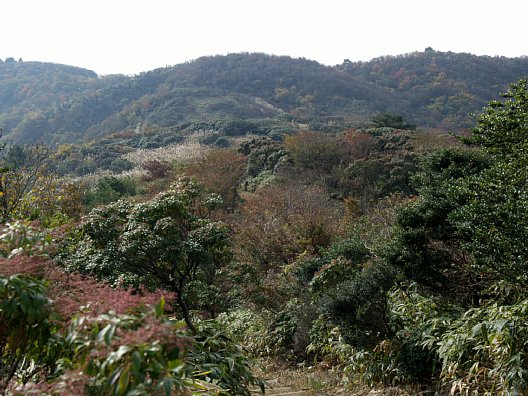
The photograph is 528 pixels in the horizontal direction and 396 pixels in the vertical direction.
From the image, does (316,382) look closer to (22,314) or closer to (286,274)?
(286,274)

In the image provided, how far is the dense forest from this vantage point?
7.93 ft

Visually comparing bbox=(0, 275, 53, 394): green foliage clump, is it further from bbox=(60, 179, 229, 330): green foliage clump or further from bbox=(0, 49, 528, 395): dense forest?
bbox=(60, 179, 229, 330): green foliage clump

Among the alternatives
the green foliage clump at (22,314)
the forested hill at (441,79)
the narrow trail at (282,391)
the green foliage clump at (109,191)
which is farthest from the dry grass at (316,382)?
the forested hill at (441,79)

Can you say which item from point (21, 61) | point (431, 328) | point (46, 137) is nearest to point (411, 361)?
point (431, 328)

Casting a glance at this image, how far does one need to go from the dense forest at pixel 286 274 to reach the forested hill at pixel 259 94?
31064 millimetres

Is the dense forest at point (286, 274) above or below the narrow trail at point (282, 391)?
above

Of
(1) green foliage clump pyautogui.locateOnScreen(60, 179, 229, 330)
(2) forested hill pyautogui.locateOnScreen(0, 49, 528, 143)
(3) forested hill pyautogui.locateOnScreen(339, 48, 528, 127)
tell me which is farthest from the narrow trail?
(3) forested hill pyautogui.locateOnScreen(339, 48, 528, 127)

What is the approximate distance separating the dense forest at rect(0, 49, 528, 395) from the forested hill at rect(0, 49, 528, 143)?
31.1m

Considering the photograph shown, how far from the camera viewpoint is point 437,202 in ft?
23.2

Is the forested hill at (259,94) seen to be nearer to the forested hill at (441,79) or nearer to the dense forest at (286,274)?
the forested hill at (441,79)

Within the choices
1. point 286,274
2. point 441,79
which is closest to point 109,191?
point 286,274

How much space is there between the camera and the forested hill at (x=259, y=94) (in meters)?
54.4

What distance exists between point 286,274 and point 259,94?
185 ft

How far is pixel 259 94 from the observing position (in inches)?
2534
